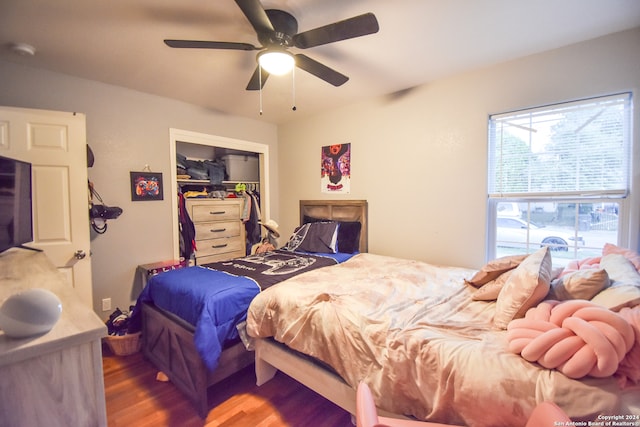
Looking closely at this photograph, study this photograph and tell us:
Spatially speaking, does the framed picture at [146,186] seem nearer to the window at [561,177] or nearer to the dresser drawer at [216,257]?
the dresser drawer at [216,257]

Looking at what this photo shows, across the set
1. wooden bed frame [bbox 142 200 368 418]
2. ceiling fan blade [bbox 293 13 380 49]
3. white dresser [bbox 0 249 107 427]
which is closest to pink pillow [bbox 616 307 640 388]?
wooden bed frame [bbox 142 200 368 418]

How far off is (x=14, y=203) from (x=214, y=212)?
6.95 feet

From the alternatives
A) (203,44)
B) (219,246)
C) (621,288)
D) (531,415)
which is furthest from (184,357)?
(621,288)

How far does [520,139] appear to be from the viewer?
7.57ft

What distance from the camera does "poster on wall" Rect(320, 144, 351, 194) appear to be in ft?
11.1

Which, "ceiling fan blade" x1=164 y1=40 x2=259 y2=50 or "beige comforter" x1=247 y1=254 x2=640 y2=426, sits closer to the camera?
"beige comforter" x1=247 y1=254 x2=640 y2=426

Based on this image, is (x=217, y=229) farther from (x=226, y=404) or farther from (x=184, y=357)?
(x=226, y=404)

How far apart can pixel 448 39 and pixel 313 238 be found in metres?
2.19

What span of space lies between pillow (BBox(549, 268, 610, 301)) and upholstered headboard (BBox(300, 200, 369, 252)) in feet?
6.68

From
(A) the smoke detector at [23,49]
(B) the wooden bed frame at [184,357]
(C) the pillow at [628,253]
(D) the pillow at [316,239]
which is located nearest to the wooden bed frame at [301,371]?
(B) the wooden bed frame at [184,357]

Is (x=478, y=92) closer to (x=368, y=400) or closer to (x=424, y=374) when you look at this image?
(x=424, y=374)

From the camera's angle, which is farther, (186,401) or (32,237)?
(32,237)

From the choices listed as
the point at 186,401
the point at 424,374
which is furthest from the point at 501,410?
the point at 186,401

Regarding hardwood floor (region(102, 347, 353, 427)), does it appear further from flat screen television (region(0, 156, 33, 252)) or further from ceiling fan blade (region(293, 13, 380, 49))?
ceiling fan blade (region(293, 13, 380, 49))
